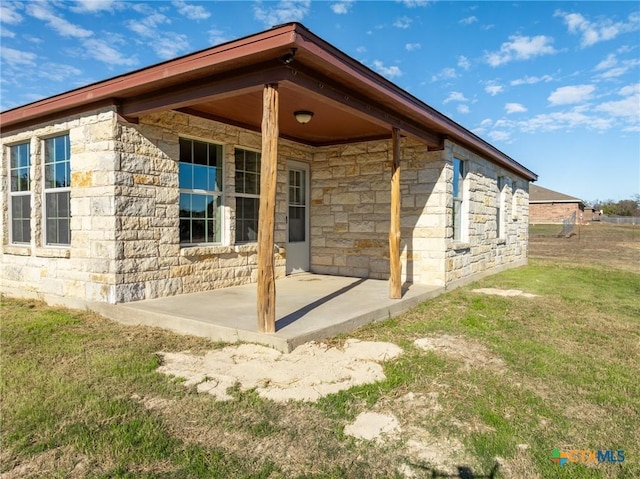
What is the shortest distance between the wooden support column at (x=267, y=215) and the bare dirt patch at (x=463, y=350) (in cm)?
169

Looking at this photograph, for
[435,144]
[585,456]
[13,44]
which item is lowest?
[585,456]

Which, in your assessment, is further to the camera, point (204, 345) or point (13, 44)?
point (13, 44)

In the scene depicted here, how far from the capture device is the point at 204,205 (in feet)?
22.4

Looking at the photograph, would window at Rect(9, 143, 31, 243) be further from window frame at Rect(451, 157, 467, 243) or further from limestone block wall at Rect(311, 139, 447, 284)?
window frame at Rect(451, 157, 467, 243)

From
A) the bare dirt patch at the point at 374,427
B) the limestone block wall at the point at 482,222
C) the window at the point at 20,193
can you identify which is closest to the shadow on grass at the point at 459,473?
the bare dirt patch at the point at 374,427

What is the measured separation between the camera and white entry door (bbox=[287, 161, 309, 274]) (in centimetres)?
877

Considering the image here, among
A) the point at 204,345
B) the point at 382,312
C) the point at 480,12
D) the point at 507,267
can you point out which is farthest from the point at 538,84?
the point at 204,345

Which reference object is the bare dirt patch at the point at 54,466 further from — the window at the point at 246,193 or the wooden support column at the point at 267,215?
the window at the point at 246,193

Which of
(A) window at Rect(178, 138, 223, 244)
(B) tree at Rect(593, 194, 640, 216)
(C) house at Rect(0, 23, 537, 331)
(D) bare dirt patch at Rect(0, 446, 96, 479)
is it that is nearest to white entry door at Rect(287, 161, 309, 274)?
(C) house at Rect(0, 23, 537, 331)

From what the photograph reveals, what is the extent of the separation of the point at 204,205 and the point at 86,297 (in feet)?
Answer: 7.25

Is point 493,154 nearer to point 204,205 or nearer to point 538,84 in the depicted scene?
point 538,84

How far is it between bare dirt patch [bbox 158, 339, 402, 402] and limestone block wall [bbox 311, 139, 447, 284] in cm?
390

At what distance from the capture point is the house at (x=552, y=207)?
1575 inches

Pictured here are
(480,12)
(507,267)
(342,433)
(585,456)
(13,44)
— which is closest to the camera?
(585,456)
